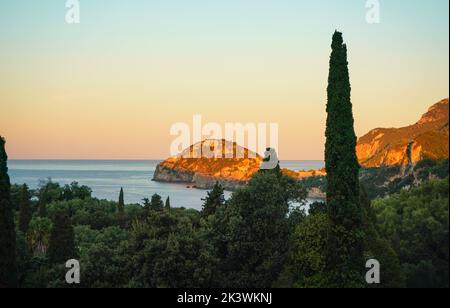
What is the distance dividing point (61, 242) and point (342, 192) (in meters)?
17.5

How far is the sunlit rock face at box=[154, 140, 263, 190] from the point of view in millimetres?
111025

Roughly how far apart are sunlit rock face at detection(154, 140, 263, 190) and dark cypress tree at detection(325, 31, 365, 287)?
192 feet

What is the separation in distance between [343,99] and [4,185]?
51.2 feet

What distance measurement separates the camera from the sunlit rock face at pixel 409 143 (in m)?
35.8

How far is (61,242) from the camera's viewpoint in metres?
28.6

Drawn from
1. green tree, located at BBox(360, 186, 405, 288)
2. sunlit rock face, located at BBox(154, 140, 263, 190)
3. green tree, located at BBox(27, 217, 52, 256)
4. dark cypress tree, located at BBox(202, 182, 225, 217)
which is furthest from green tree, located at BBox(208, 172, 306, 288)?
→ sunlit rock face, located at BBox(154, 140, 263, 190)

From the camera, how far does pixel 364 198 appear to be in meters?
22.8

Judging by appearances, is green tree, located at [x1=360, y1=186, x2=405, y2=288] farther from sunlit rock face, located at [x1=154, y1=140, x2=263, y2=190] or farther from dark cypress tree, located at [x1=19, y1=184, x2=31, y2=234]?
sunlit rock face, located at [x1=154, y1=140, x2=263, y2=190]

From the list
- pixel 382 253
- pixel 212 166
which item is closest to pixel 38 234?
pixel 382 253

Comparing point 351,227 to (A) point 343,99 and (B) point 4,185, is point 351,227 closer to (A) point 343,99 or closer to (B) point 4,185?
(A) point 343,99

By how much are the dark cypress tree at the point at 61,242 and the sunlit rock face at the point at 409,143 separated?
25.2 metres

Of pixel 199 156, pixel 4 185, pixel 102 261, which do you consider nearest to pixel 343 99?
pixel 102 261

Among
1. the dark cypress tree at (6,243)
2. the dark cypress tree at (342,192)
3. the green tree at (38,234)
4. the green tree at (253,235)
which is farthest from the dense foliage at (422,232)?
the green tree at (38,234)

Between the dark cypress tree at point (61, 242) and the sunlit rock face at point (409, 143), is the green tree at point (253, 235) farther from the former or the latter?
the sunlit rock face at point (409, 143)
